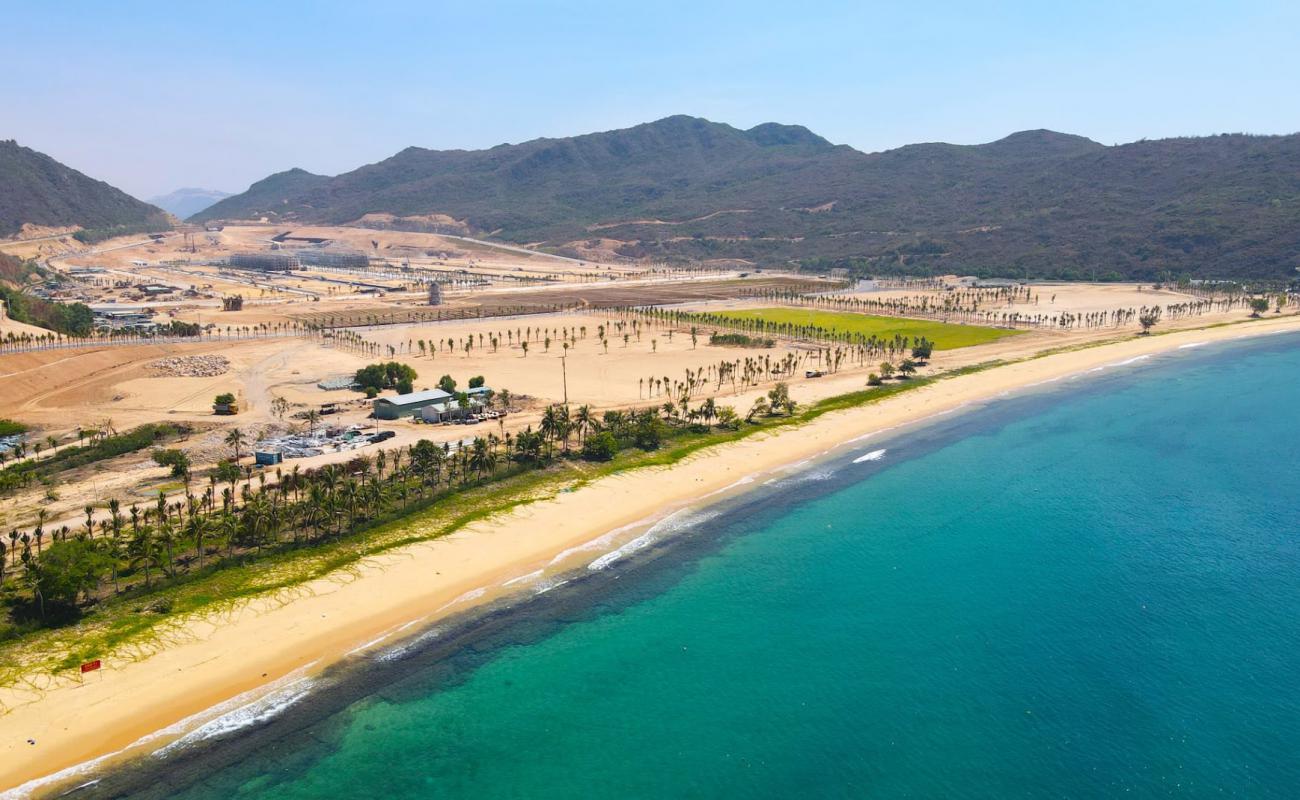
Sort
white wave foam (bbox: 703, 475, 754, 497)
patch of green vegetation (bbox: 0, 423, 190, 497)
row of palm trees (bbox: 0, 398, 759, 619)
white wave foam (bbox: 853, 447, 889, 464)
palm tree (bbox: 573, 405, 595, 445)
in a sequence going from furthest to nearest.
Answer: white wave foam (bbox: 853, 447, 889, 464)
palm tree (bbox: 573, 405, 595, 445)
white wave foam (bbox: 703, 475, 754, 497)
patch of green vegetation (bbox: 0, 423, 190, 497)
row of palm trees (bbox: 0, 398, 759, 619)

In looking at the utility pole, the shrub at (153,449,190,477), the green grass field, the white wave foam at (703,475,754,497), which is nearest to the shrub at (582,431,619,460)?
the white wave foam at (703,475,754,497)

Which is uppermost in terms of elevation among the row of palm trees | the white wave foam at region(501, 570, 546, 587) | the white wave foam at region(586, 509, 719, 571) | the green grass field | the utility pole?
the green grass field

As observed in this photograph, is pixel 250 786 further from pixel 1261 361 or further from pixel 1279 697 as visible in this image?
pixel 1261 361

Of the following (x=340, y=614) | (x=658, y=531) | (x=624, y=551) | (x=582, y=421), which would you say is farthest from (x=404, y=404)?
(x=340, y=614)

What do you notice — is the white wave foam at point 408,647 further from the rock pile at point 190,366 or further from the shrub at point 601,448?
the rock pile at point 190,366

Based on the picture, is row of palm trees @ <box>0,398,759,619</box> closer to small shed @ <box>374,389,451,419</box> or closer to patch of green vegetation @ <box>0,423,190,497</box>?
patch of green vegetation @ <box>0,423,190,497</box>

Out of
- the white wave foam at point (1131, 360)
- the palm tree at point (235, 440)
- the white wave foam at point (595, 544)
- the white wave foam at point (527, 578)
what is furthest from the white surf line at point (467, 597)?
the white wave foam at point (1131, 360)

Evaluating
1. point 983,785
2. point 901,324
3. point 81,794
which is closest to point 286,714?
point 81,794

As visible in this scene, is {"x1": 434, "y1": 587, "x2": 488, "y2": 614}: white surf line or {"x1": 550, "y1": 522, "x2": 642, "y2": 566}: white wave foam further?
{"x1": 550, "y1": 522, "x2": 642, "y2": 566}: white wave foam
